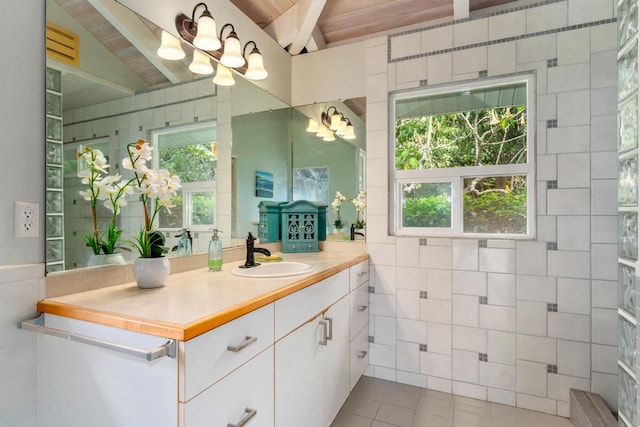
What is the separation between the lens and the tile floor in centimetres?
187

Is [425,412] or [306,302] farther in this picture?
[425,412]

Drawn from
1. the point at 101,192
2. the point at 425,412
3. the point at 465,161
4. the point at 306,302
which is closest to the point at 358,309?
the point at 425,412

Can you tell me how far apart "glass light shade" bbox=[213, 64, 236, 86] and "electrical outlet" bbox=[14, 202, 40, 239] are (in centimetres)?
118

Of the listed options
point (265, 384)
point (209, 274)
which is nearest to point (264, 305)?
point (265, 384)

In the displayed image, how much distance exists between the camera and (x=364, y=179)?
8.27 ft

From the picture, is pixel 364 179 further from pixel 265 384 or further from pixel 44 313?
pixel 44 313

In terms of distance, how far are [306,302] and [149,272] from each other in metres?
0.67

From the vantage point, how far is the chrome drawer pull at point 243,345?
0.97m

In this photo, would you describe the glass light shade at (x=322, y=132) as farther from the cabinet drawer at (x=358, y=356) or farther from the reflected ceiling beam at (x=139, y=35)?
the cabinet drawer at (x=358, y=356)

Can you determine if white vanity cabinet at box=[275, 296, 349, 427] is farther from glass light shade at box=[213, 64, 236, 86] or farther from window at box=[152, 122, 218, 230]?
glass light shade at box=[213, 64, 236, 86]

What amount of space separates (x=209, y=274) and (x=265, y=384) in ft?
2.14

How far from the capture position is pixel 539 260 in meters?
1.99

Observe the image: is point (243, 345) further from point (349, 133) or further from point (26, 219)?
point (349, 133)

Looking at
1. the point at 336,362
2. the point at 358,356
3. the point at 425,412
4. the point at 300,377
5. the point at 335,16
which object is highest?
the point at 335,16
